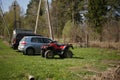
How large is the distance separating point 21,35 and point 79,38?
634 inches

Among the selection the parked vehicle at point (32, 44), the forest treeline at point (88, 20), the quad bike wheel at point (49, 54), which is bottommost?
the quad bike wheel at point (49, 54)

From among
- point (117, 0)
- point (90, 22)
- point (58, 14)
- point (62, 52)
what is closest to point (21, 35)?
point (62, 52)

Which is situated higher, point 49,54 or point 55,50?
point 55,50

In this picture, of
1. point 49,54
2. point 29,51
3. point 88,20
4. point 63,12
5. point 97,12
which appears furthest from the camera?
point 63,12

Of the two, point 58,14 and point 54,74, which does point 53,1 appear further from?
point 54,74

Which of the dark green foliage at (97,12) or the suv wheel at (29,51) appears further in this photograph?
the dark green foliage at (97,12)

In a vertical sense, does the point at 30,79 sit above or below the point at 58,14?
below

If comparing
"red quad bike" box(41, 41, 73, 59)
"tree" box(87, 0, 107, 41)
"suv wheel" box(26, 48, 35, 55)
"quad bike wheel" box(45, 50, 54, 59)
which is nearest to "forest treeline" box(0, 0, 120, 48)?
"tree" box(87, 0, 107, 41)

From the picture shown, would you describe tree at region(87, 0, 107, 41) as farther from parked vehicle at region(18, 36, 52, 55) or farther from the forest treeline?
parked vehicle at region(18, 36, 52, 55)

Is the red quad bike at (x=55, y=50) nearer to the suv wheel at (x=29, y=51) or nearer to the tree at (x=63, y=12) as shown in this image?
the suv wheel at (x=29, y=51)

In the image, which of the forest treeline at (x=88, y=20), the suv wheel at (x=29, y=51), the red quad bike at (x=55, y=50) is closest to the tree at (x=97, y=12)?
the forest treeline at (x=88, y=20)

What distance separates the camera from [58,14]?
8075cm

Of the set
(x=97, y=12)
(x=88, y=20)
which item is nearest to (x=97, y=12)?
(x=97, y=12)

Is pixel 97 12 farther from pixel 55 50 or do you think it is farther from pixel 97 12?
pixel 55 50
